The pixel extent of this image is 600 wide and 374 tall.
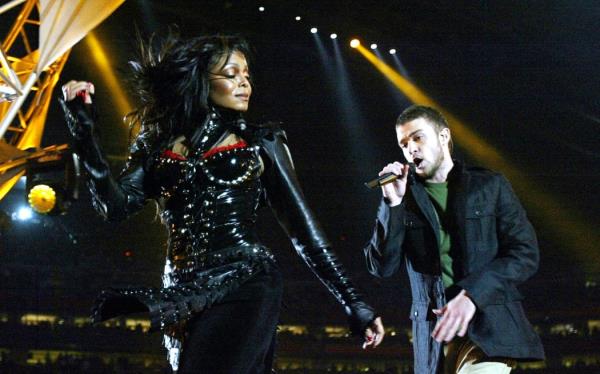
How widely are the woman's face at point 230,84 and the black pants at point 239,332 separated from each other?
679 mm

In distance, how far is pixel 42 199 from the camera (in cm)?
858

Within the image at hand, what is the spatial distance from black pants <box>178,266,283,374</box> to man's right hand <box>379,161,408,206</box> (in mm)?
679

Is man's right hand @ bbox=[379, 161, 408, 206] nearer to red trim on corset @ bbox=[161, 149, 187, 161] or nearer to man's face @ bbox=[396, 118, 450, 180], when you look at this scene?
man's face @ bbox=[396, 118, 450, 180]

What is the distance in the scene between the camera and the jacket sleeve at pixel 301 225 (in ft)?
9.37

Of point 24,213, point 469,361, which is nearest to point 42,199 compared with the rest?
point 24,213

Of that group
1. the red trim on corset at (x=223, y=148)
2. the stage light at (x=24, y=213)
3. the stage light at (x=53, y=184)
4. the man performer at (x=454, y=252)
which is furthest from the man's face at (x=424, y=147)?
the stage light at (x=24, y=213)

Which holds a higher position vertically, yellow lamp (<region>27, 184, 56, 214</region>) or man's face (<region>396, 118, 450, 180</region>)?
man's face (<region>396, 118, 450, 180</region>)

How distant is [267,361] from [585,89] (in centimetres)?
1411

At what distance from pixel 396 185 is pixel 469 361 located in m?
0.74

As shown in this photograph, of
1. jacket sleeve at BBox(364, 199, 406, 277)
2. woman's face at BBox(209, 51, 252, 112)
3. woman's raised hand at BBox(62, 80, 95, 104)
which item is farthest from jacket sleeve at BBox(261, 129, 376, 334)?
woman's raised hand at BBox(62, 80, 95, 104)

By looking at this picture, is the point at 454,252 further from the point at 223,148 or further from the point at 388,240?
the point at 223,148

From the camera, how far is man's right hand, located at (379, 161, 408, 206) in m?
3.12

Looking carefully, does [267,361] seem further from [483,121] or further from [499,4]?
[483,121]

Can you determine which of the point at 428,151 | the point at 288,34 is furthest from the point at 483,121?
the point at 428,151
